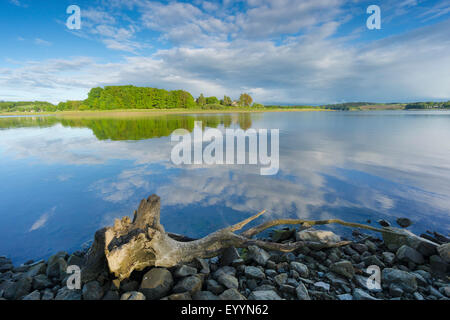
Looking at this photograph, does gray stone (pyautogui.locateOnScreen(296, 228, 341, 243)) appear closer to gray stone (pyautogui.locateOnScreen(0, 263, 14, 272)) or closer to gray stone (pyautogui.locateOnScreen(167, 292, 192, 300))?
gray stone (pyautogui.locateOnScreen(167, 292, 192, 300))

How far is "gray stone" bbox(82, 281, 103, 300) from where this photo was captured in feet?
9.12

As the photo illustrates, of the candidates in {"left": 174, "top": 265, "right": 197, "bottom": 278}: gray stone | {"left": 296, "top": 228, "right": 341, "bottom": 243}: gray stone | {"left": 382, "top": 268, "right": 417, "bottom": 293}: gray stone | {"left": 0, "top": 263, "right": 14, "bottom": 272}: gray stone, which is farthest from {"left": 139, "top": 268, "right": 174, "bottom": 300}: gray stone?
{"left": 382, "top": 268, "right": 417, "bottom": 293}: gray stone

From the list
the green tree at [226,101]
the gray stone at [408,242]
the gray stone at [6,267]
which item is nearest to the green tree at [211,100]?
the green tree at [226,101]

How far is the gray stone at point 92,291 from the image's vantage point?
278 centimetres

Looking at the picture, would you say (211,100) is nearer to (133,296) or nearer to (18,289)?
(18,289)

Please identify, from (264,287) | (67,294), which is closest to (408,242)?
(264,287)

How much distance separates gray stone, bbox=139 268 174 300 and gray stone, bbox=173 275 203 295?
5.5 inches

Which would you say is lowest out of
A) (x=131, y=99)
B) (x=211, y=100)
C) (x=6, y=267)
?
(x=6, y=267)

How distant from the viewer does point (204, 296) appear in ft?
9.28

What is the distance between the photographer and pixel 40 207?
238 inches

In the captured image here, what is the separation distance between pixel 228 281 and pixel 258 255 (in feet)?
2.89

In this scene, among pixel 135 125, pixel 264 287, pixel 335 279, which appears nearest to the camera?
pixel 264 287

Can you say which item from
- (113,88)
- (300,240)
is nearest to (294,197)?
(300,240)
